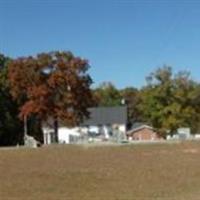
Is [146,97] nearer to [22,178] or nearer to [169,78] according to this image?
[169,78]

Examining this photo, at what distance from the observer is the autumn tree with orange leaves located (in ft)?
298

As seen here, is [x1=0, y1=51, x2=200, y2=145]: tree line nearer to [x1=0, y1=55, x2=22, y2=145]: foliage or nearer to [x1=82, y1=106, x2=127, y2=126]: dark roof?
[x1=0, y1=55, x2=22, y2=145]: foliage

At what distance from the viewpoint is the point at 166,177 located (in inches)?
1061

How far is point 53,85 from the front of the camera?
9119cm

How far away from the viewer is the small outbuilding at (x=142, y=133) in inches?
4844

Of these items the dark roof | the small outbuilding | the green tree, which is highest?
the green tree

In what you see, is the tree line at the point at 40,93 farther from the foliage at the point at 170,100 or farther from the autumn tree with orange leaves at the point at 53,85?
the foliage at the point at 170,100

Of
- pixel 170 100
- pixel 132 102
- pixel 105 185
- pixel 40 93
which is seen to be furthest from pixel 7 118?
pixel 105 185

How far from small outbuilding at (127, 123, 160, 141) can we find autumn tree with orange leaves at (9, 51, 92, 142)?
102 feet

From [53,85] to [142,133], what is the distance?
3768 cm

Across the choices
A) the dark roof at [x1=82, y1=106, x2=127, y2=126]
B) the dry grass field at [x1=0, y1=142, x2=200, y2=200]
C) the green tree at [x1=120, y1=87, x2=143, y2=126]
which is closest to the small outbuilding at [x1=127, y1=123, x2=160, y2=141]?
the dark roof at [x1=82, y1=106, x2=127, y2=126]

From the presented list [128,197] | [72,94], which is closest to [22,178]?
[128,197]

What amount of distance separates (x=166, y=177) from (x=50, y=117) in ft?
221

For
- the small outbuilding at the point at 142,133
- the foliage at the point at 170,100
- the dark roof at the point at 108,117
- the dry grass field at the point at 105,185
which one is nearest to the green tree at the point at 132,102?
the dark roof at the point at 108,117
